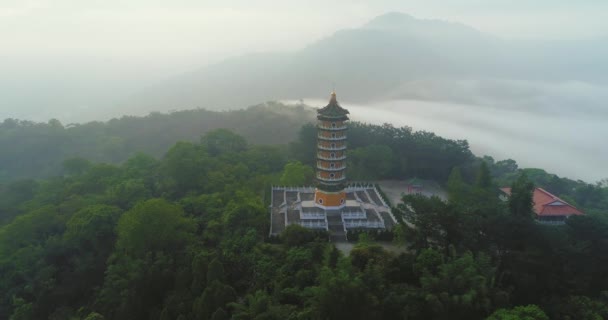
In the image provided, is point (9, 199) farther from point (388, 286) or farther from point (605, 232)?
point (605, 232)

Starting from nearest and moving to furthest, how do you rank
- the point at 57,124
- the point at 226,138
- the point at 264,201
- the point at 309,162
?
1. the point at 264,201
2. the point at 309,162
3. the point at 226,138
4. the point at 57,124

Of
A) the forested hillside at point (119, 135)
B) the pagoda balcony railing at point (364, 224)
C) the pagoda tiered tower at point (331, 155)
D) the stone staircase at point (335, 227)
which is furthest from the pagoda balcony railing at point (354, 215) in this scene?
the forested hillside at point (119, 135)

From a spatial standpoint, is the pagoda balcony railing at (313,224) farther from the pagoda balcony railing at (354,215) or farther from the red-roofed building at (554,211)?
the red-roofed building at (554,211)

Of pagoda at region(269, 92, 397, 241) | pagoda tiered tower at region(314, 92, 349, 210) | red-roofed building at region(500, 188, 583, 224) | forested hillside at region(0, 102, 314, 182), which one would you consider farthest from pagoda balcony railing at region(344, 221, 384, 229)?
forested hillside at region(0, 102, 314, 182)

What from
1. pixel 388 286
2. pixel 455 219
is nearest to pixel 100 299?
pixel 388 286

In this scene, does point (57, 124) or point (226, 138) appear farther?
point (57, 124)

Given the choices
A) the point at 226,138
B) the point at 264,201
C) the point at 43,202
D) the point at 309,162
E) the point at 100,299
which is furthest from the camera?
the point at 226,138

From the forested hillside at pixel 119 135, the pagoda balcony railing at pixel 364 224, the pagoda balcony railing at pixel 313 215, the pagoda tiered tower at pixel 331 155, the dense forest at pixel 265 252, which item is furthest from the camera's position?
the forested hillside at pixel 119 135
